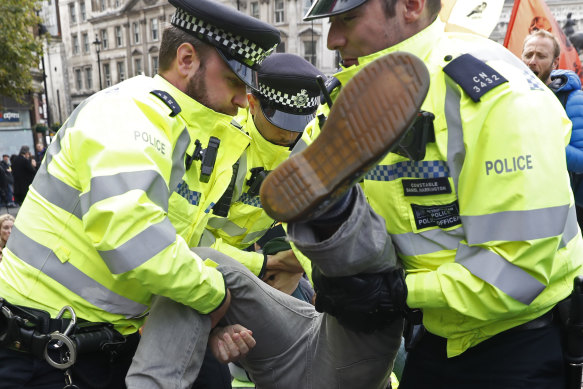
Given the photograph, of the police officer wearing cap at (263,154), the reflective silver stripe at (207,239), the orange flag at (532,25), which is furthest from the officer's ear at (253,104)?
the orange flag at (532,25)

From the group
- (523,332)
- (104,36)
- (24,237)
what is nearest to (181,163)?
(24,237)

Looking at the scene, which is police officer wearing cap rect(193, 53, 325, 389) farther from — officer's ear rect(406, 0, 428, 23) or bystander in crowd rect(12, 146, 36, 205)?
bystander in crowd rect(12, 146, 36, 205)

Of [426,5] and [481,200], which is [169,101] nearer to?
[426,5]

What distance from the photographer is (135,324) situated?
7.13ft

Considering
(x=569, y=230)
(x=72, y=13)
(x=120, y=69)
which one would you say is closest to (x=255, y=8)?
(x=120, y=69)

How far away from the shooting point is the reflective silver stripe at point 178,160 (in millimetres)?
2113

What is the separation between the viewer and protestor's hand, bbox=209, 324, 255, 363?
205cm

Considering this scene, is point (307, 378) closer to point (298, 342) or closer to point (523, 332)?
point (298, 342)

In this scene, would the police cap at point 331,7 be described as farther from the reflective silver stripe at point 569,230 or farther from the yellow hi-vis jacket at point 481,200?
the reflective silver stripe at point 569,230

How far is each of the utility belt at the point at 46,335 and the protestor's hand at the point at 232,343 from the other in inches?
17.7

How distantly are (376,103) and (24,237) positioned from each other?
1.42 metres

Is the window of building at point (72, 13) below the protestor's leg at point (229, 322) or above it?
below

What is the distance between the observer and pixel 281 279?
3.18 meters

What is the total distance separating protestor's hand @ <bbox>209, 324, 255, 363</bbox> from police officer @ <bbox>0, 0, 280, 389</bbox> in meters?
0.08
